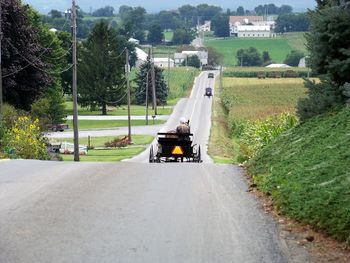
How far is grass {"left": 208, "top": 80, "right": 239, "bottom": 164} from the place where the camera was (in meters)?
42.0

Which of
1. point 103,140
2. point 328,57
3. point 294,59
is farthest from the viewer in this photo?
point 294,59

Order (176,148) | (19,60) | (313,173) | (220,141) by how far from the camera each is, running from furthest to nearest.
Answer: (220,141)
(19,60)
(176,148)
(313,173)

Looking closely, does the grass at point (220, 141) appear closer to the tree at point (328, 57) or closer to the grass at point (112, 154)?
the grass at point (112, 154)

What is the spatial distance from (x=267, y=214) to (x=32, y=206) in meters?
3.43

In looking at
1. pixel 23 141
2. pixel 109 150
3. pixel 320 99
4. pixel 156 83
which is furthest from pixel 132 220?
pixel 156 83

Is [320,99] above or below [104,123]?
above

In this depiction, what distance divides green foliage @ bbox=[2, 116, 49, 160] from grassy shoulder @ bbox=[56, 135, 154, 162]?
1134 cm

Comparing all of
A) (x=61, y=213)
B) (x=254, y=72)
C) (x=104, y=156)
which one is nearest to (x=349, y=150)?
(x=61, y=213)

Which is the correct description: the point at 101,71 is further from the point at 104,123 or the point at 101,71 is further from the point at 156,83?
the point at 104,123

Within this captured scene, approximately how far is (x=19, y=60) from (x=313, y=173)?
37.5 m

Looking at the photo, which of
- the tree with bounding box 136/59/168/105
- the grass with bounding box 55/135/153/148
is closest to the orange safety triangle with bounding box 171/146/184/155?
the grass with bounding box 55/135/153/148

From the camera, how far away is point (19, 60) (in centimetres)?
4719

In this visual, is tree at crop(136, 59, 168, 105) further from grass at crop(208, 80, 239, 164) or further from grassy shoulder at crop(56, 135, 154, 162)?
grassy shoulder at crop(56, 135, 154, 162)

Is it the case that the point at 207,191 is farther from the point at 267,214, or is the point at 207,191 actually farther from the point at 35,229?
the point at 35,229
